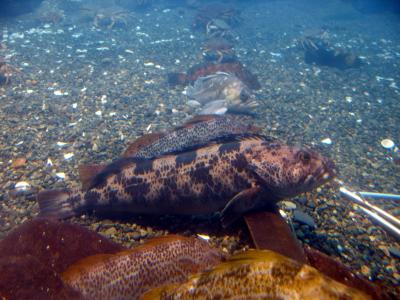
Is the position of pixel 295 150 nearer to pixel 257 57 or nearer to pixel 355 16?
pixel 257 57

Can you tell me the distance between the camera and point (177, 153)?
154 inches

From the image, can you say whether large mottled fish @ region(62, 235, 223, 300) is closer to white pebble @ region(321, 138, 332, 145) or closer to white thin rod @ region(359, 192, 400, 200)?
white thin rod @ region(359, 192, 400, 200)

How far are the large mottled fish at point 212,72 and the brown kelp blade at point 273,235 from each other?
7054 mm

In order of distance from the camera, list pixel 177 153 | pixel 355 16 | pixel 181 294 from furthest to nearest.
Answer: pixel 355 16
pixel 177 153
pixel 181 294

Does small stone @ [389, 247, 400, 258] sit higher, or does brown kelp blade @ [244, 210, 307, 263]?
brown kelp blade @ [244, 210, 307, 263]

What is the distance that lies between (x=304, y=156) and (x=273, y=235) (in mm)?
1103

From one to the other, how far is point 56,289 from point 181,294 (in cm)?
133

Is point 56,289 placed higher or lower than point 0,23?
higher

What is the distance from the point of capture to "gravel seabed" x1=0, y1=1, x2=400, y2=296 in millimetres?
3848

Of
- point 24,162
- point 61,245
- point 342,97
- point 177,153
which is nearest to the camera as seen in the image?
point 61,245

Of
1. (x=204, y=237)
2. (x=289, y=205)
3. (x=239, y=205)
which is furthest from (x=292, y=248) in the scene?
(x=289, y=205)

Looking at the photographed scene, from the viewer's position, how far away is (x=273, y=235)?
3039 mm

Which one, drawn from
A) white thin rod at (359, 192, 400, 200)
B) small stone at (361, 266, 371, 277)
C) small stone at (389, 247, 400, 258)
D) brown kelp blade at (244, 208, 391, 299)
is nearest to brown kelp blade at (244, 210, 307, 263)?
brown kelp blade at (244, 208, 391, 299)

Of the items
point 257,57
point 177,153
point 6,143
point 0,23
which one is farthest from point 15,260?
point 0,23
